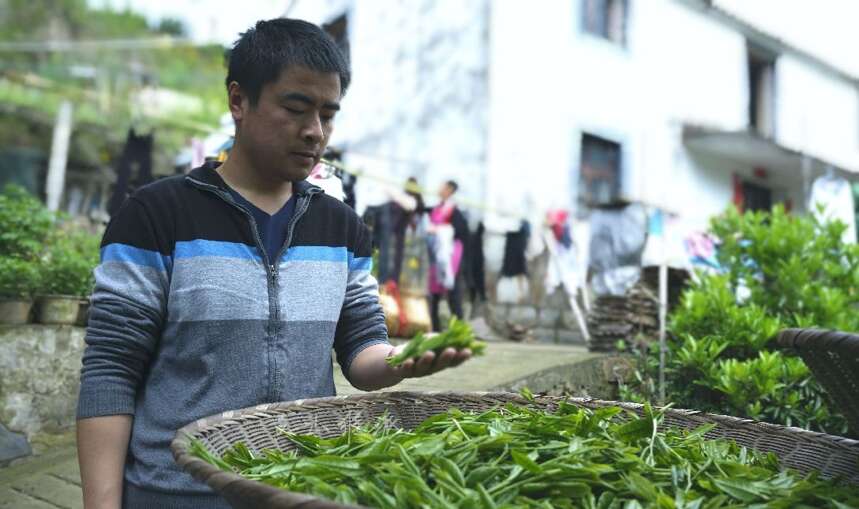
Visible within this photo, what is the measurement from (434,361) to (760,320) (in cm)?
349

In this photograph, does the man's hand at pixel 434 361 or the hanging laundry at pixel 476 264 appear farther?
the hanging laundry at pixel 476 264

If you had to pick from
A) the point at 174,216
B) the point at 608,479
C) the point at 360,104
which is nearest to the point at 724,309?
the point at 608,479

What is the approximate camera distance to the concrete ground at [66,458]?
333cm

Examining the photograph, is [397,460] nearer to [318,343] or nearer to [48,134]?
[318,343]

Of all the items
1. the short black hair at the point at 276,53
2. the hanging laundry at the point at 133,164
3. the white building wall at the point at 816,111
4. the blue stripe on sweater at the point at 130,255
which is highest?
the white building wall at the point at 816,111

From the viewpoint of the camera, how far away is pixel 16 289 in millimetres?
4215

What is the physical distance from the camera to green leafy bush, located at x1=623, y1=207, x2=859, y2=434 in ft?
13.1

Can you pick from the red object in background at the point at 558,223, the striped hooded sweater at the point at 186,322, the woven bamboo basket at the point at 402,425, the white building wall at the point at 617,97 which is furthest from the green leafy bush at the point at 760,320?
the white building wall at the point at 617,97

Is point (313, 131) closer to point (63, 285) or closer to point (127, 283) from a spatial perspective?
point (127, 283)

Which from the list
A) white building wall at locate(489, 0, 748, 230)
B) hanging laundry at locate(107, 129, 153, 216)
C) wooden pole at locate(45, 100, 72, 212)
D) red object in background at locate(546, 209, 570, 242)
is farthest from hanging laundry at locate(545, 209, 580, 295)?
wooden pole at locate(45, 100, 72, 212)

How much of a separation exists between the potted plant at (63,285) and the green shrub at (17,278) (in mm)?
83

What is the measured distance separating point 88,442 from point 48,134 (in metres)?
12.9

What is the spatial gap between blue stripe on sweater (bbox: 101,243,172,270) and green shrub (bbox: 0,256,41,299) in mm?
3137

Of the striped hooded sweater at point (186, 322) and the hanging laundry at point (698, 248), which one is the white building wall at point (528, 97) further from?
the striped hooded sweater at point (186, 322)
